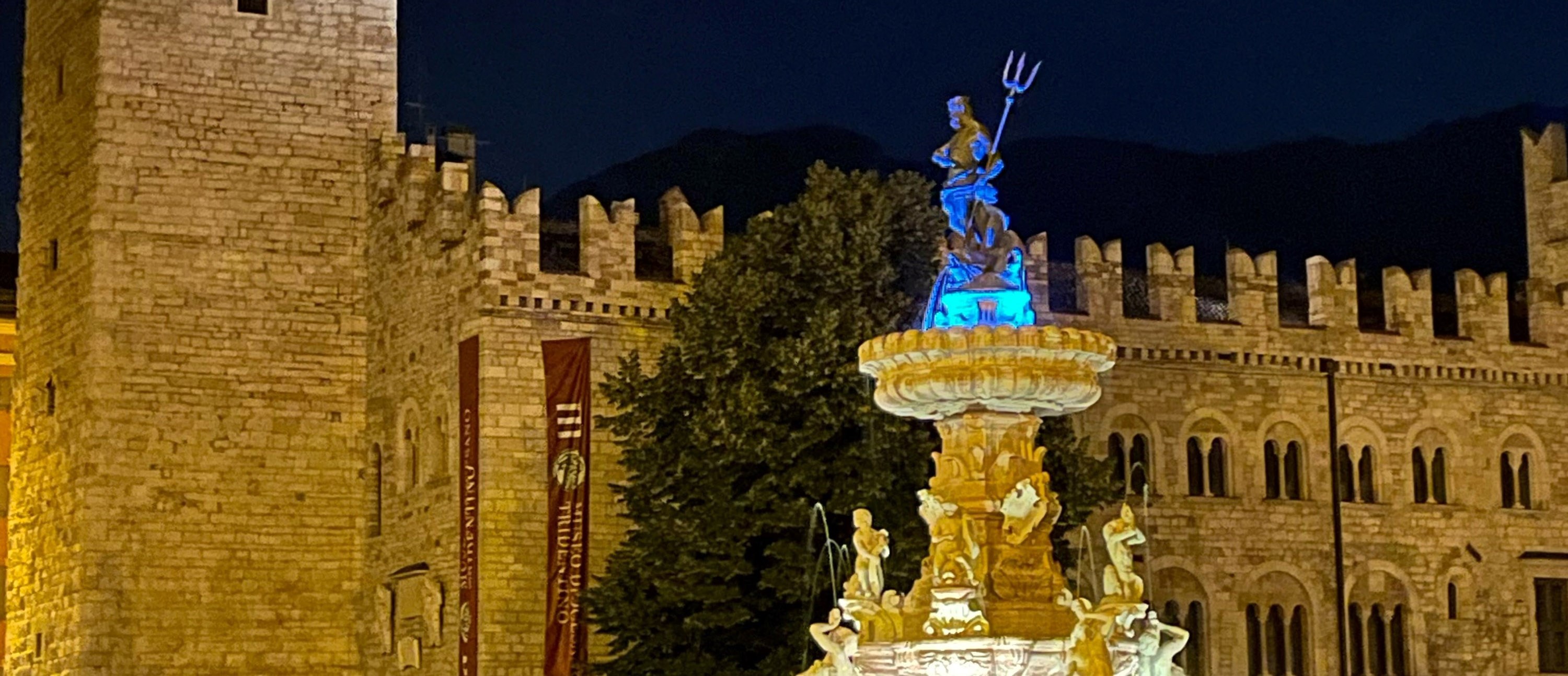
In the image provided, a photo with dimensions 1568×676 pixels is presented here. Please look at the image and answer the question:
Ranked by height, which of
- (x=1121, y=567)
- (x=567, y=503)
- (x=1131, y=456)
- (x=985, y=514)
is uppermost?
(x=1131, y=456)

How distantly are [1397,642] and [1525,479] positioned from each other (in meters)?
3.52

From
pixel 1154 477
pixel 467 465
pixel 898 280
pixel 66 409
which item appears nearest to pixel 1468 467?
pixel 1154 477

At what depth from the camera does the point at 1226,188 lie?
315ft

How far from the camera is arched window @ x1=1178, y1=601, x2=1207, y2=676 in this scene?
132 ft

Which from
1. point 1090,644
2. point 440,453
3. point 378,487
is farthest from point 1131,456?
point 1090,644

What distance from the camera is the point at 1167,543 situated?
40.1m

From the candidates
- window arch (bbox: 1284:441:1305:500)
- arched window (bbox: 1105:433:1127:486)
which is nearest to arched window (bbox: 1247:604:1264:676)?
window arch (bbox: 1284:441:1305:500)

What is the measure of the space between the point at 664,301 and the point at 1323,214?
5643 cm

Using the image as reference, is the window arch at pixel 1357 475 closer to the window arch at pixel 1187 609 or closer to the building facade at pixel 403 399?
the building facade at pixel 403 399

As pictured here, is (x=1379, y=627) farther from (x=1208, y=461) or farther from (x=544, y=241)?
(x=544, y=241)

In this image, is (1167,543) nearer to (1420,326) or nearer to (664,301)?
(1420,326)

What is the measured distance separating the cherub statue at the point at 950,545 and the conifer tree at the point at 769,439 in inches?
339

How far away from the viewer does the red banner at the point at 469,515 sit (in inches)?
1387

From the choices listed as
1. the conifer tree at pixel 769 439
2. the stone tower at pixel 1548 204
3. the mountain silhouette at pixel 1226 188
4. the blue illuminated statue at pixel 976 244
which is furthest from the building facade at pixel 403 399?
the mountain silhouette at pixel 1226 188
